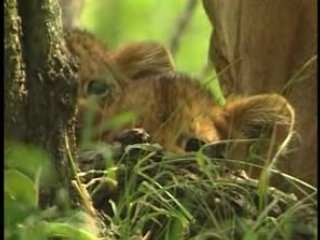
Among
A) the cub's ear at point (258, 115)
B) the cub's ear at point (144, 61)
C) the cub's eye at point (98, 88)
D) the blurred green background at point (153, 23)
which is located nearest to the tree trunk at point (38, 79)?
the cub's ear at point (258, 115)

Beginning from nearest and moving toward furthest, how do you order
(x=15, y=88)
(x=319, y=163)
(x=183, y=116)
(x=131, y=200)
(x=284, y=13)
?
(x=15, y=88), (x=131, y=200), (x=319, y=163), (x=183, y=116), (x=284, y=13)

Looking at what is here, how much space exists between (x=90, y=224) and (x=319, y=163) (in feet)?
4.39

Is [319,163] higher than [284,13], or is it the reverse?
[284,13]

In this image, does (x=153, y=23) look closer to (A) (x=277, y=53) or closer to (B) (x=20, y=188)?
(A) (x=277, y=53)

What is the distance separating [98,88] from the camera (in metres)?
5.13

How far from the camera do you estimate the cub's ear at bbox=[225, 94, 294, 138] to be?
186 inches

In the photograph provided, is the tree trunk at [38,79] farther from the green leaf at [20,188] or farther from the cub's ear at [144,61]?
the cub's ear at [144,61]

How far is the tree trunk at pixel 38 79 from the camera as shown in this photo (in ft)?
10.9

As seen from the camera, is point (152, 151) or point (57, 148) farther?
point (152, 151)

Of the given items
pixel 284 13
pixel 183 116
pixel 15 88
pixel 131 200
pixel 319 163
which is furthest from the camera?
pixel 284 13

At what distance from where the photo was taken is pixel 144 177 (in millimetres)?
3732

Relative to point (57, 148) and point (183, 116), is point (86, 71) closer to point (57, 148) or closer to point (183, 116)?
point (183, 116)

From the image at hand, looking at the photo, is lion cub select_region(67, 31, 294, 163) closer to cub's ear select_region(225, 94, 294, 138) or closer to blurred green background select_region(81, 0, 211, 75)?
cub's ear select_region(225, 94, 294, 138)

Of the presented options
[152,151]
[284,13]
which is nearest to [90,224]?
[152,151]
